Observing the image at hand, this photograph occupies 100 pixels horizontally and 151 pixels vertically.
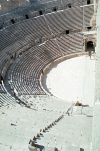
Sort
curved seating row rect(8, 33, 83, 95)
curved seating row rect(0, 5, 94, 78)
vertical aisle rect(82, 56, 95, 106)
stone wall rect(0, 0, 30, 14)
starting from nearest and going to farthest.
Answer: vertical aisle rect(82, 56, 95, 106) → curved seating row rect(8, 33, 83, 95) → curved seating row rect(0, 5, 94, 78) → stone wall rect(0, 0, 30, 14)

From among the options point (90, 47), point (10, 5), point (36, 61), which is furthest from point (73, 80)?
point (10, 5)

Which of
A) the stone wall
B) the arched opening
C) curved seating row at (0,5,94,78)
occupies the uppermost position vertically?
the stone wall

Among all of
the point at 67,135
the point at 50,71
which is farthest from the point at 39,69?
the point at 67,135

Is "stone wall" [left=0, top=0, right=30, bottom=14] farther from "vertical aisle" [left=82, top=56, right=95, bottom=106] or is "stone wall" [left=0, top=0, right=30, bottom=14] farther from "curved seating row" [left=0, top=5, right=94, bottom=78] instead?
"vertical aisle" [left=82, top=56, right=95, bottom=106]

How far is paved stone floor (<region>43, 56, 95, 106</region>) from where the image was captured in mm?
29552

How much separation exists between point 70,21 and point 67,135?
24.0m

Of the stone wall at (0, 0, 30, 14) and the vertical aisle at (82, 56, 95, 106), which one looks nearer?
the vertical aisle at (82, 56, 95, 106)

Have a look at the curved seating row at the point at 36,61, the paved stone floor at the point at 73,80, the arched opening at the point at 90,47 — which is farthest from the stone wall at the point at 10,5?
the paved stone floor at the point at 73,80

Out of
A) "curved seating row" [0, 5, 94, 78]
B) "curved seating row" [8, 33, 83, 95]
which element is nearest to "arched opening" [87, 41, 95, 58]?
"curved seating row" [8, 33, 83, 95]

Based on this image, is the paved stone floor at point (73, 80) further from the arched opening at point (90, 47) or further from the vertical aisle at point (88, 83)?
the arched opening at point (90, 47)

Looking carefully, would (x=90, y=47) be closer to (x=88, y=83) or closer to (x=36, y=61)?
(x=88, y=83)

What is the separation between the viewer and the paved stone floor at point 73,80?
2955 centimetres

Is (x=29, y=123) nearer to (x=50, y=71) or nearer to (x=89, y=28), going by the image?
(x=50, y=71)

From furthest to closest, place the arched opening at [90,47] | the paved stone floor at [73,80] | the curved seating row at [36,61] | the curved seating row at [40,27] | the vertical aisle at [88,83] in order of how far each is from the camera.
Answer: the arched opening at [90,47]
the curved seating row at [40,27]
the curved seating row at [36,61]
the paved stone floor at [73,80]
the vertical aisle at [88,83]
